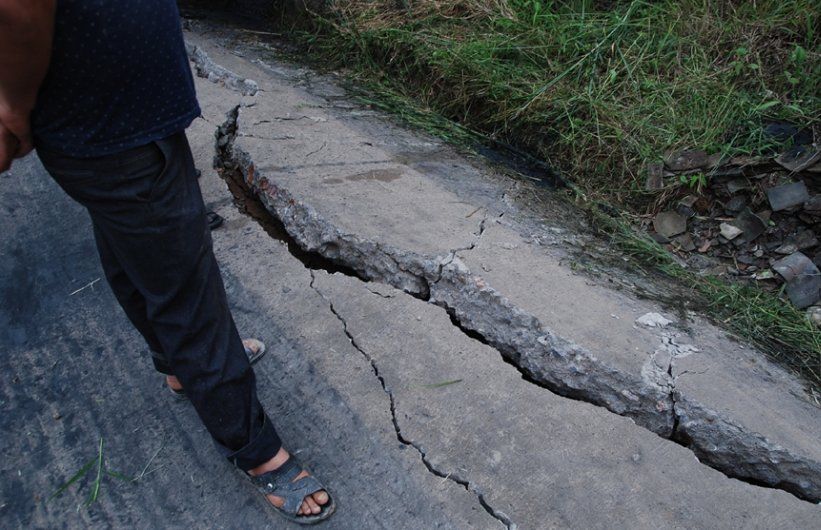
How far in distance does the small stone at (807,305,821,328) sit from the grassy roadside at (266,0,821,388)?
0.17ft

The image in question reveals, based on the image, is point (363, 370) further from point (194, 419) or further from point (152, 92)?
point (152, 92)

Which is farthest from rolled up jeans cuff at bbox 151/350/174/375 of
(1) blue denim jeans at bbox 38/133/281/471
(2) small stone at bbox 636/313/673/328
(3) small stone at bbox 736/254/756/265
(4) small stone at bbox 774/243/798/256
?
(4) small stone at bbox 774/243/798/256

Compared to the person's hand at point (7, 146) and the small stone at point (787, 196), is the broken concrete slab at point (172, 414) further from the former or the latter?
the small stone at point (787, 196)

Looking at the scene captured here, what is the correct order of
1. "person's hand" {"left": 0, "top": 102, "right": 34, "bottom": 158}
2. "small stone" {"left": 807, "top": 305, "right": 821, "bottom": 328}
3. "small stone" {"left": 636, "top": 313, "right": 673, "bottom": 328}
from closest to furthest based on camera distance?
"person's hand" {"left": 0, "top": 102, "right": 34, "bottom": 158}, "small stone" {"left": 636, "top": 313, "right": 673, "bottom": 328}, "small stone" {"left": 807, "top": 305, "right": 821, "bottom": 328}

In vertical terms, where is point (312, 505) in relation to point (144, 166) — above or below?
below

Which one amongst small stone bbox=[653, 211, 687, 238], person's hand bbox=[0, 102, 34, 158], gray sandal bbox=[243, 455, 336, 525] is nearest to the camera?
person's hand bbox=[0, 102, 34, 158]

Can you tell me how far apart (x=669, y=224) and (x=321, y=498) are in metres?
1.90

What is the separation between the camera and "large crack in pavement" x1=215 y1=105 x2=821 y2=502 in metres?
1.53

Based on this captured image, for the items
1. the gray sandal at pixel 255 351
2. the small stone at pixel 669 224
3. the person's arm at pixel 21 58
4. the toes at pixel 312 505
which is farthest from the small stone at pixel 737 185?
the person's arm at pixel 21 58

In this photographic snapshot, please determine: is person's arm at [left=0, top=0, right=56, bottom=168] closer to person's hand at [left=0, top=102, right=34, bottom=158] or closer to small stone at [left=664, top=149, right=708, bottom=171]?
person's hand at [left=0, top=102, right=34, bottom=158]

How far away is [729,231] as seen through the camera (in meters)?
2.48

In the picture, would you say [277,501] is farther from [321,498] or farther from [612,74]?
[612,74]

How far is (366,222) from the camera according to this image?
2168 mm

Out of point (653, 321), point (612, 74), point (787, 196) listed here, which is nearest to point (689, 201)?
point (787, 196)
